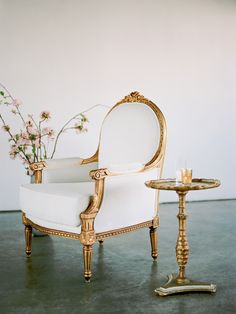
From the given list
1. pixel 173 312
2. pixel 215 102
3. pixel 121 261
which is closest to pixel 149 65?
pixel 215 102

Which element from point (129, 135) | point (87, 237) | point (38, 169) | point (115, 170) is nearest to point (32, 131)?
point (38, 169)

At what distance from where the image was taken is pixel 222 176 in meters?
5.65

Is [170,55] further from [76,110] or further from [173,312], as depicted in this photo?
[173,312]

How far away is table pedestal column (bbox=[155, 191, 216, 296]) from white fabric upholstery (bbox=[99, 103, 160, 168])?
676mm

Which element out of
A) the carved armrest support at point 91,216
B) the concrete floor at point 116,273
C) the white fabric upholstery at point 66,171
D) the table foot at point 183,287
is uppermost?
the white fabric upholstery at point 66,171

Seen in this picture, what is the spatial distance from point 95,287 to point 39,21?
135 inches

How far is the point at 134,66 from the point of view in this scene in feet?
17.4

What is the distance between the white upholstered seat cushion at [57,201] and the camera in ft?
8.39

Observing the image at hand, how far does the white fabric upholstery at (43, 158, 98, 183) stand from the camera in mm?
3303

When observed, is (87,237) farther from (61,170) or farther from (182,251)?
(61,170)

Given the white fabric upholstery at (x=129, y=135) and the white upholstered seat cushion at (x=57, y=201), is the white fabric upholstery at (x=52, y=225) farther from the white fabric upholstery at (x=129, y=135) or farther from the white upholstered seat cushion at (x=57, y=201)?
the white fabric upholstery at (x=129, y=135)

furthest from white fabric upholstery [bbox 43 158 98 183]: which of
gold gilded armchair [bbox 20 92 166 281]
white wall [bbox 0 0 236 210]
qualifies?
white wall [bbox 0 0 236 210]

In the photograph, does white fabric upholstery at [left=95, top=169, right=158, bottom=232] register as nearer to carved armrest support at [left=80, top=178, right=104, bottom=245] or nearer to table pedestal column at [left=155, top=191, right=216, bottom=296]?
carved armrest support at [left=80, top=178, right=104, bottom=245]

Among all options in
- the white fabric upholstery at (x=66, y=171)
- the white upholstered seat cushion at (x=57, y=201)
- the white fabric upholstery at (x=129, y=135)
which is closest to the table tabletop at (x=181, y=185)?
the white upholstered seat cushion at (x=57, y=201)
